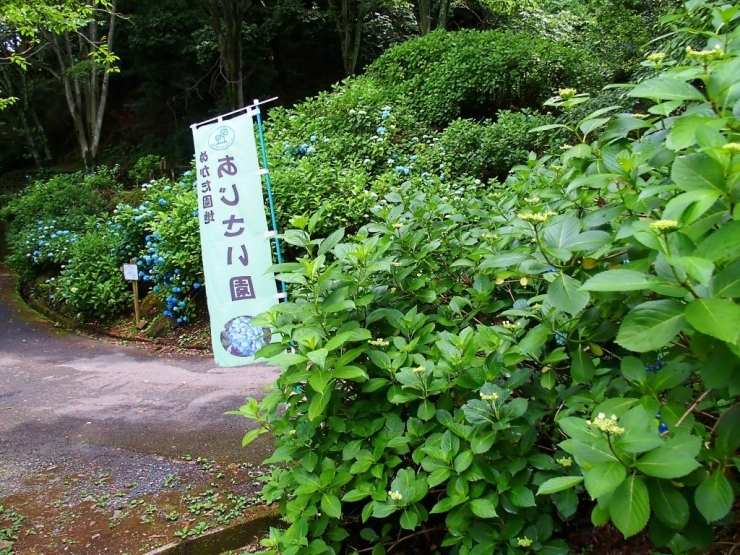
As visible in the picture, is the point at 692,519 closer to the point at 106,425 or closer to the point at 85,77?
the point at 106,425

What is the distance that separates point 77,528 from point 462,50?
8413 mm

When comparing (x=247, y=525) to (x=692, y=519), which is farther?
(x=247, y=525)

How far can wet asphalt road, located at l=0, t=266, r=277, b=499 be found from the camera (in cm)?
350

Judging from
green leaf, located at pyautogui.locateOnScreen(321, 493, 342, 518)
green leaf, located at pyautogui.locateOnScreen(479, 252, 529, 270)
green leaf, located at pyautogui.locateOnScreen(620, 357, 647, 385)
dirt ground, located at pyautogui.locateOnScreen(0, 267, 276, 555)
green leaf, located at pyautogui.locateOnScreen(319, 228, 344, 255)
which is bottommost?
dirt ground, located at pyautogui.locateOnScreen(0, 267, 276, 555)

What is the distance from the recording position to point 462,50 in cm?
873

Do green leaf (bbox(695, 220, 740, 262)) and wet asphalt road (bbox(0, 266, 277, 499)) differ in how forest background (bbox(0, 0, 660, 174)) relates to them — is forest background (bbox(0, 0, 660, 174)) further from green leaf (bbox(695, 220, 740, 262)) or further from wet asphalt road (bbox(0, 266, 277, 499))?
green leaf (bbox(695, 220, 740, 262))

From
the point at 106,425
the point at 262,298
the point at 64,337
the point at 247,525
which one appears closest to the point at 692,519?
the point at 247,525

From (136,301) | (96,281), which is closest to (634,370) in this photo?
(136,301)

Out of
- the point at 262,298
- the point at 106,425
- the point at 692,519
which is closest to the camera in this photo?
the point at 692,519

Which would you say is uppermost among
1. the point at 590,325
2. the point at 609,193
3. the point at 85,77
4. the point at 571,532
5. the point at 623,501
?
the point at 85,77

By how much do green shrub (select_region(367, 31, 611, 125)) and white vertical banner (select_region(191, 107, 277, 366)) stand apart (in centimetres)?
541

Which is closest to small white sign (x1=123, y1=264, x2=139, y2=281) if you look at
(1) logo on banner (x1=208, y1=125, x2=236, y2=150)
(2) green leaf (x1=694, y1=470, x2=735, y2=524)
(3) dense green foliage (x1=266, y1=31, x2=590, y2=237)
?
(3) dense green foliage (x1=266, y1=31, x2=590, y2=237)

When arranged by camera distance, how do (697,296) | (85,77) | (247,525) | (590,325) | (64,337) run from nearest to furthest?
(697,296) < (590,325) < (247,525) < (64,337) < (85,77)

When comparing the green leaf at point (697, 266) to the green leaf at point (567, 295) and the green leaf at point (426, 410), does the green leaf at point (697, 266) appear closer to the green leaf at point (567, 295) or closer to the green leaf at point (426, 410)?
the green leaf at point (567, 295)
